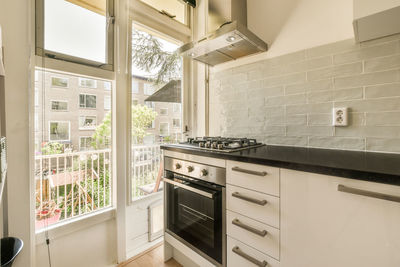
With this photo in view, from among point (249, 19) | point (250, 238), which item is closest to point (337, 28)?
point (249, 19)

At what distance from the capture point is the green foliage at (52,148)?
4.12ft

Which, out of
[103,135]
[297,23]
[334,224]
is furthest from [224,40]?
[334,224]

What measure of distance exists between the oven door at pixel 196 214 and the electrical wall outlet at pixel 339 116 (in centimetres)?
91

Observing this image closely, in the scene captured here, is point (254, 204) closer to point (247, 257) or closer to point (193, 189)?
point (247, 257)

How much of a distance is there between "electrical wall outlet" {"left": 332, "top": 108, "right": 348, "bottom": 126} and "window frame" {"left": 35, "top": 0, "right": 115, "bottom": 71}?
1746 millimetres

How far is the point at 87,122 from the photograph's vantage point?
146cm

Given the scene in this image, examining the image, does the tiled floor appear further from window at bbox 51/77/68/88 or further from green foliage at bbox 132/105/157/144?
window at bbox 51/77/68/88

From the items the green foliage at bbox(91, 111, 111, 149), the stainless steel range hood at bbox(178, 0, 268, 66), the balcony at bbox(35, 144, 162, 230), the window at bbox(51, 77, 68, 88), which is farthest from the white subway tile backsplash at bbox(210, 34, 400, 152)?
the window at bbox(51, 77, 68, 88)

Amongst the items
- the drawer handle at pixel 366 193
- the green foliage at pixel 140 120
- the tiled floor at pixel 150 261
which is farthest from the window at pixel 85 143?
the drawer handle at pixel 366 193

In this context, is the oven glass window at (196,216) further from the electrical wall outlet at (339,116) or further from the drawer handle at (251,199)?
the electrical wall outlet at (339,116)

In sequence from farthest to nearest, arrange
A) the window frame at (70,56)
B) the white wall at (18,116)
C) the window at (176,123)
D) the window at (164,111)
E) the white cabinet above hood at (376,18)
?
1. the window at (176,123)
2. the window at (164,111)
3. the window frame at (70,56)
4. the white wall at (18,116)
5. the white cabinet above hood at (376,18)

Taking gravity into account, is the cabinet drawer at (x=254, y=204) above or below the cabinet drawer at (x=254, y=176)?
below

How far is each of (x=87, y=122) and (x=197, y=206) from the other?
1.09m

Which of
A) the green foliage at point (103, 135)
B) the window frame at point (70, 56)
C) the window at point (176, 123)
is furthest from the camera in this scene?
the window at point (176, 123)
